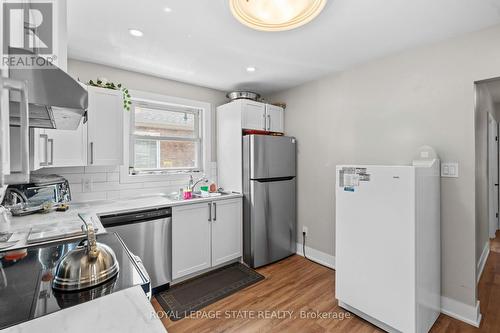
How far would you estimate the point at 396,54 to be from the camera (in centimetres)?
234

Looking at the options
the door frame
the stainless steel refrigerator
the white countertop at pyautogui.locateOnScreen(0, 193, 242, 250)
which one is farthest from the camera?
the door frame

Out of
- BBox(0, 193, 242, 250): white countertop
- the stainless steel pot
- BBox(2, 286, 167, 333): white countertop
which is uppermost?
the stainless steel pot

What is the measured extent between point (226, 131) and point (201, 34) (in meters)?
1.43

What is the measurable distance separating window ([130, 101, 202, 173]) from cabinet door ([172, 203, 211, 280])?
32.8 inches

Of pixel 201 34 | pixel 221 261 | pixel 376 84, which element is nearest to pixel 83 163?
pixel 201 34

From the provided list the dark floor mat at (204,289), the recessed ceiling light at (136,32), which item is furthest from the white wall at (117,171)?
the dark floor mat at (204,289)

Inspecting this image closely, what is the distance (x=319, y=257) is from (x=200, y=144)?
7.25 feet

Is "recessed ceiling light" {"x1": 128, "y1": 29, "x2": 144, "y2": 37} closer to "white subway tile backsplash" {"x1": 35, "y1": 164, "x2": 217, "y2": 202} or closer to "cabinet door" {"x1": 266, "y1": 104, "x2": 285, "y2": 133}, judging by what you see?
"white subway tile backsplash" {"x1": 35, "y1": 164, "x2": 217, "y2": 202}

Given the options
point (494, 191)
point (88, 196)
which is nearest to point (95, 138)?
point (88, 196)

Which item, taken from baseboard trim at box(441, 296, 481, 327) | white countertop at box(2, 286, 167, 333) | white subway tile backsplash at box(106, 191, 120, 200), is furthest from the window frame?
baseboard trim at box(441, 296, 481, 327)

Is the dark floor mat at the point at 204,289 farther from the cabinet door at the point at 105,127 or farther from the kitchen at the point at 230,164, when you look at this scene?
the cabinet door at the point at 105,127

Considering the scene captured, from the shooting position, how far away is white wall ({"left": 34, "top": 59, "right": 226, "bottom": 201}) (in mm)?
2434

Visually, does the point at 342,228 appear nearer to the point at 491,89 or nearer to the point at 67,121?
the point at 67,121

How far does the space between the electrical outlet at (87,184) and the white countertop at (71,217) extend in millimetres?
140
